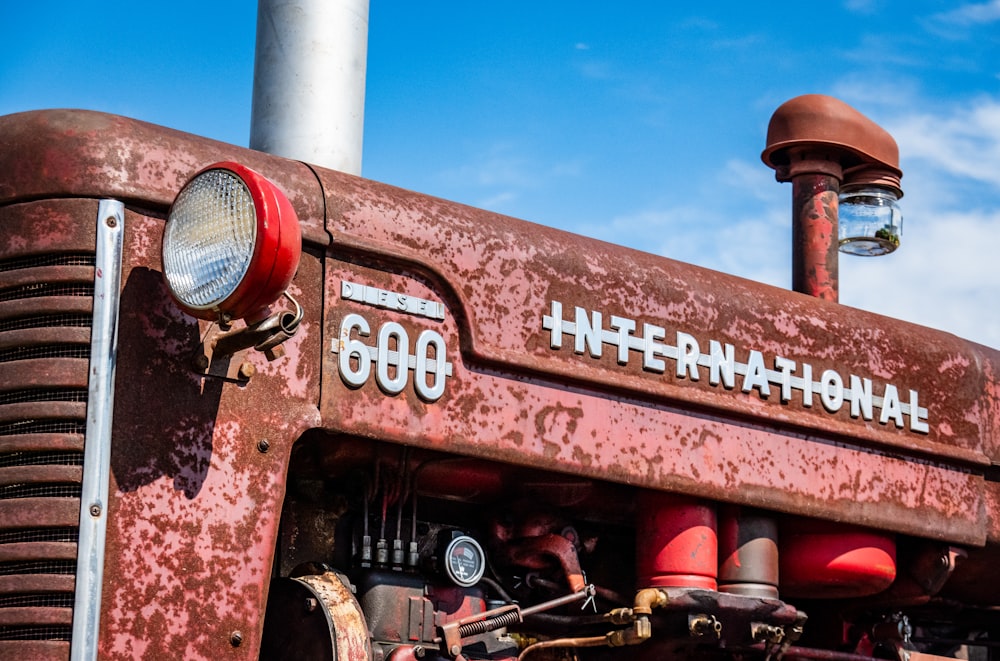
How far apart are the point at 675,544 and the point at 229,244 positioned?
156 cm

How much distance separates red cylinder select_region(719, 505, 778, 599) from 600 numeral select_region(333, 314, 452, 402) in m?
1.02

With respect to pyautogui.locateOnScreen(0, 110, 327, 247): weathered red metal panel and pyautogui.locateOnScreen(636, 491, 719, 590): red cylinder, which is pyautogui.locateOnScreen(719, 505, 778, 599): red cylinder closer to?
pyautogui.locateOnScreen(636, 491, 719, 590): red cylinder

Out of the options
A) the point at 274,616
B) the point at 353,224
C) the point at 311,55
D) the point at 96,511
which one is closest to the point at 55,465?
the point at 96,511

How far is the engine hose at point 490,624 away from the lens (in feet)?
11.9

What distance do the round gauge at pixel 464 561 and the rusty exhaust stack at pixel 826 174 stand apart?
5.87ft

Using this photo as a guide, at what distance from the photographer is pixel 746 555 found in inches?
165

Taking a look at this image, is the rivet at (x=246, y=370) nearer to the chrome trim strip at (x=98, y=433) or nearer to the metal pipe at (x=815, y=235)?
the chrome trim strip at (x=98, y=433)

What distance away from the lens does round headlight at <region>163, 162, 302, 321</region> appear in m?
3.03

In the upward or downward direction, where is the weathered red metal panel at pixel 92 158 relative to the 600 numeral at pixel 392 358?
upward

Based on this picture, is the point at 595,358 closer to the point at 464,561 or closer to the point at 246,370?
the point at 464,561

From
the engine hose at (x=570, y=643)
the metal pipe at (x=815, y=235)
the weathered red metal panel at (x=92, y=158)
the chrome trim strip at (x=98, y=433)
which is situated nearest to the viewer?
the chrome trim strip at (x=98, y=433)

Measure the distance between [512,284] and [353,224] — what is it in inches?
18.3

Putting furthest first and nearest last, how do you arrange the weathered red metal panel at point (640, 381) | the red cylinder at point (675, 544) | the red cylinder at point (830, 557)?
the red cylinder at point (830, 557)
the red cylinder at point (675, 544)
the weathered red metal panel at point (640, 381)

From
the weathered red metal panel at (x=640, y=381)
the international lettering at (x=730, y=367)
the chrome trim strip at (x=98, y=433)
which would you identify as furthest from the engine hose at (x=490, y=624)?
the chrome trim strip at (x=98, y=433)
